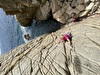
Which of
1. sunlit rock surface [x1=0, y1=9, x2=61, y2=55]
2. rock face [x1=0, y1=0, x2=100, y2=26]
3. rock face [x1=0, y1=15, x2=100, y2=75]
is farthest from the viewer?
sunlit rock surface [x1=0, y1=9, x2=61, y2=55]

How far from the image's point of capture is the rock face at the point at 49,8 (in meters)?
18.5

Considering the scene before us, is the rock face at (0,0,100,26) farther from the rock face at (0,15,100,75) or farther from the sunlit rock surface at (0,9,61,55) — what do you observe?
the rock face at (0,15,100,75)

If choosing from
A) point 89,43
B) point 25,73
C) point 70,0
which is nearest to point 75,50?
point 89,43

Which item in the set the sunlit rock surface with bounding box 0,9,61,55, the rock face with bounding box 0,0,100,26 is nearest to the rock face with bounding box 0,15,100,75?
the rock face with bounding box 0,0,100,26

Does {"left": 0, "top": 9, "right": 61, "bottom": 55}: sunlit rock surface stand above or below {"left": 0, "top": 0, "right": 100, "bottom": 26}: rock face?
below

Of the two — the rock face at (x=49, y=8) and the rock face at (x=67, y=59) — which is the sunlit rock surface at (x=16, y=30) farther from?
the rock face at (x=67, y=59)

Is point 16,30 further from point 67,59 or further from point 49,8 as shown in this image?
point 67,59

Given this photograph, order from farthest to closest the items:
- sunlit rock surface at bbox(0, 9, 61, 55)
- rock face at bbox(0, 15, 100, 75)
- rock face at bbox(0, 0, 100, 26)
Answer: sunlit rock surface at bbox(0, 9, 61, 55) → rock face at bbox(0, 0, 100, 26) → rock face at bbox(0, 15, 100, 75)

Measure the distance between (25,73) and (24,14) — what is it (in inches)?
570

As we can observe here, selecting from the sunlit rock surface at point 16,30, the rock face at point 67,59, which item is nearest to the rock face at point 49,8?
the sunlit rock surface at point 16,30

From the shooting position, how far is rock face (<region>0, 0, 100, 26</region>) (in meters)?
18.5

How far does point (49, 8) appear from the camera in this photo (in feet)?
74.0

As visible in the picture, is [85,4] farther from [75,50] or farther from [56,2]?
[75,50]

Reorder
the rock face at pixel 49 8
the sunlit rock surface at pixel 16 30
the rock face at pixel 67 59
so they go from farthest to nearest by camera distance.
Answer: the sunlit rock surface at pixel 16 30 < the rock face at pixel 49 8 < the rock face at pixel 67 59
